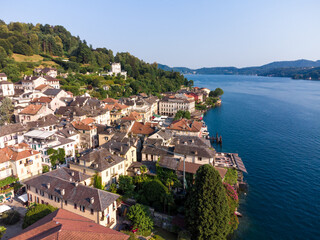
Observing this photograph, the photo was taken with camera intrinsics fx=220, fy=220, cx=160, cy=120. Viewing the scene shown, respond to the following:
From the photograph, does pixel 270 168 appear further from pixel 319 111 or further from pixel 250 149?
pixel 319 111

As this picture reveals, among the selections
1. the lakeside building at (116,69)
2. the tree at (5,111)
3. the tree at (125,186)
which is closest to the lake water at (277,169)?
the tree at (125,186)

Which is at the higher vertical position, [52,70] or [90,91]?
[52,70]

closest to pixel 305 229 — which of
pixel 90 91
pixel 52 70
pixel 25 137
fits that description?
pixel 25 137

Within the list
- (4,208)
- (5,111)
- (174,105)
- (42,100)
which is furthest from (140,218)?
(174,105)

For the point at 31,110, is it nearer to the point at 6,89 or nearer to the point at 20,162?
the point at 6,89

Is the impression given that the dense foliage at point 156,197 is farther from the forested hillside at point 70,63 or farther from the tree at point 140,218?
the forested hillside at point 70,63

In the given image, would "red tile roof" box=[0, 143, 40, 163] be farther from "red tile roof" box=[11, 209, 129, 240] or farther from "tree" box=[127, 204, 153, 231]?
"tree" box=[127, 204, 153, 231]

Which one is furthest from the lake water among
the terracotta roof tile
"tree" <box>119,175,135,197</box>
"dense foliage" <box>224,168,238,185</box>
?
the terracotta roof tile
